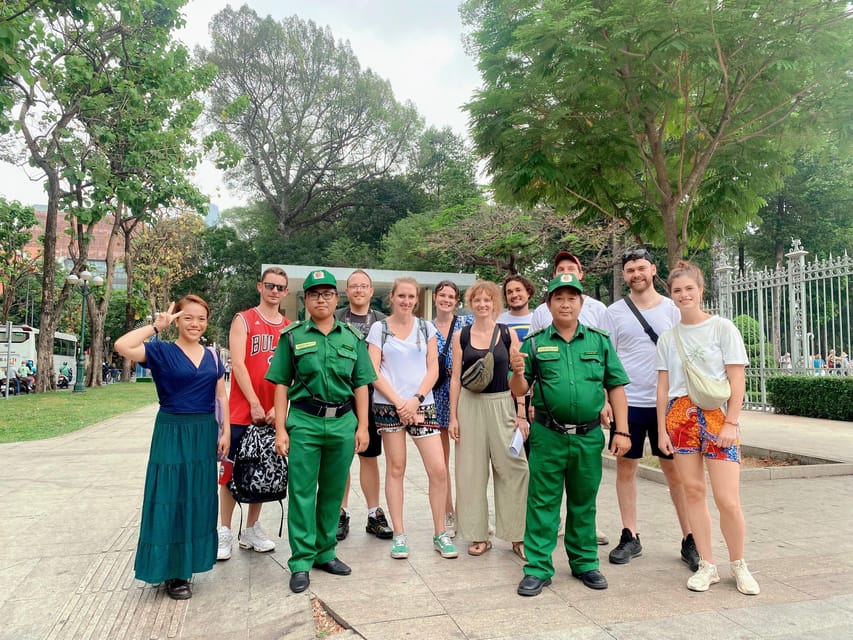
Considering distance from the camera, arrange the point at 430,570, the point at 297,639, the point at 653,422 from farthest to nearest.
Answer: the point at 653,422 < the point at 430,570 < the point at 297,639

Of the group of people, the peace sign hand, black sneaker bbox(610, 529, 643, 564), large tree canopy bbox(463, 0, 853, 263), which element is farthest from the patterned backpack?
large tree canopy bbox(463, 0, 853, 263)

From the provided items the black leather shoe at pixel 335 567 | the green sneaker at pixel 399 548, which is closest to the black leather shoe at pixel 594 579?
the green sneaker at pixel 399 548

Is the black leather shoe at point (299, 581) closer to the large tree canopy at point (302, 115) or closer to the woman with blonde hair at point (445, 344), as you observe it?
the woman with blonde hair at point (445, 344)

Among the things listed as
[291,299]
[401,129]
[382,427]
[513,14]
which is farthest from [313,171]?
[382,427]

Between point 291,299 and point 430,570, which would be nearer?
point 430,570

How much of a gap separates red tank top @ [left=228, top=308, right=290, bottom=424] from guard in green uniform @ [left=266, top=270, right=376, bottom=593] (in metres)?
0.47

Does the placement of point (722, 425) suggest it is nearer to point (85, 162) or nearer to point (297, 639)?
point (297, 639)

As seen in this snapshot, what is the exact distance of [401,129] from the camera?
141ft

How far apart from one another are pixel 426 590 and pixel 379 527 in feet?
3.86

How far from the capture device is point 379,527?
4.69 meters

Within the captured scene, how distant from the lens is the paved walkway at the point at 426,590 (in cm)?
311

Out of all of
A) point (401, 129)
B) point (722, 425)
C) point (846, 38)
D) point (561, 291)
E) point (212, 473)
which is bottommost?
point (212, 473)

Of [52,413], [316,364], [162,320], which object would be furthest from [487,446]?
[52,413]

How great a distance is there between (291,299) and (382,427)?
23049 millimetres
